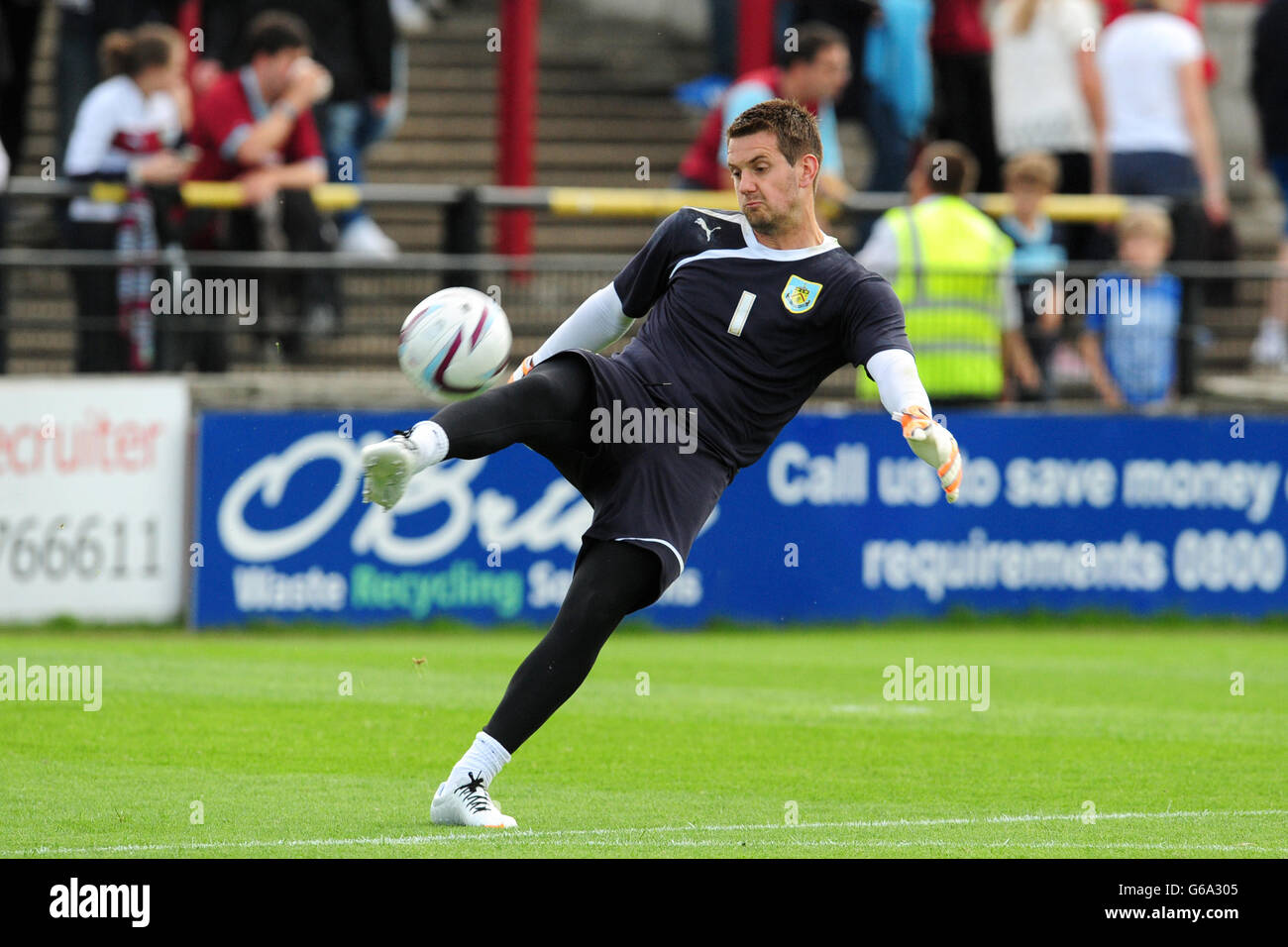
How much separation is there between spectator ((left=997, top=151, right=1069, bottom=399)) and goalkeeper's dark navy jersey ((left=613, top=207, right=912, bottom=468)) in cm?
835

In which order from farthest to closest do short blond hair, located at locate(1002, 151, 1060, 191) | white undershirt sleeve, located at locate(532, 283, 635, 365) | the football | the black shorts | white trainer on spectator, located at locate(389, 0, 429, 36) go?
white trainer on spectator, located at locate(389, 0, 429, 36)
short blond hair, located at locate(1002, 151, 1060, 191)
white undershirt sleeve, located at locate(532, 283, 635, 365)
the football
the black shorts

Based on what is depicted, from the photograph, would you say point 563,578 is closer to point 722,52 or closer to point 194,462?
point 194,462

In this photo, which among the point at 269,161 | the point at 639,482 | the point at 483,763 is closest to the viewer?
the point at 483,763

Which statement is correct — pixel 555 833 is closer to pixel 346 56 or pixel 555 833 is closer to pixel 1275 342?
pixel 346 56

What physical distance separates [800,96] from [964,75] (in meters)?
3.13

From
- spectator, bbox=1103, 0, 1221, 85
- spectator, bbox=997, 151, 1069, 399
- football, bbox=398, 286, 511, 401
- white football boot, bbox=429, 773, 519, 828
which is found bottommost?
white football boot, bbox=429, 773, 519, 828

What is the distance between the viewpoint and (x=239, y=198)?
50.4ft

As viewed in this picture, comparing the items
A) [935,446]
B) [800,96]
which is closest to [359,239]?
[800,96]

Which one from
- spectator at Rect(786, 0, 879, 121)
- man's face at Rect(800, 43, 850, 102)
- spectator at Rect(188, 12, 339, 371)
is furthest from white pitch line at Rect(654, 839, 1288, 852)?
spectator at Rect(786, 0, 879, 121)

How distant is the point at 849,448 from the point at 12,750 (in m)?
7.84

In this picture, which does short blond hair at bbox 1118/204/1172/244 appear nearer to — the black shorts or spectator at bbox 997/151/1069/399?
spectator at bbox 997/151/1069/399

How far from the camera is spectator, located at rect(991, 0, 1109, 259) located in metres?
17.4

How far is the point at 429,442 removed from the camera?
23.7 ft
